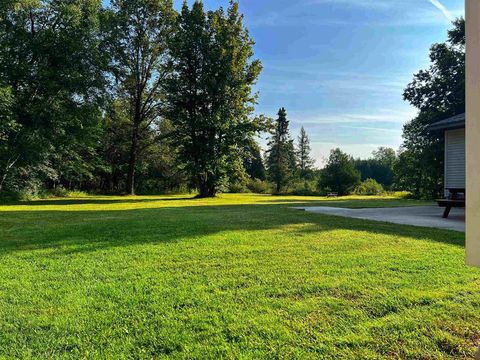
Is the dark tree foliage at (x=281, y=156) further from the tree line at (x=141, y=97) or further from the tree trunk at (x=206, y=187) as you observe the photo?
the tree trunk at (x=206, y=187)

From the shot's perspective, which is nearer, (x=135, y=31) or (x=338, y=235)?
(x=338, y=235)

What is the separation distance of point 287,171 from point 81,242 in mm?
34748

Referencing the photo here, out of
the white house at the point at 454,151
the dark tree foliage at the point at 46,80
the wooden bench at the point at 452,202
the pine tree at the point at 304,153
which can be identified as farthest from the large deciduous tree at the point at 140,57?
the pine tree at the point at 304,153

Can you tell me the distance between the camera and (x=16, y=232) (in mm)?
6355

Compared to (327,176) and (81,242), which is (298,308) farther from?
(327,176)

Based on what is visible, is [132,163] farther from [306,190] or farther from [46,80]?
[306,190]

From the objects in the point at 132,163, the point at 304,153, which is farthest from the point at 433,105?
the point at 304,153

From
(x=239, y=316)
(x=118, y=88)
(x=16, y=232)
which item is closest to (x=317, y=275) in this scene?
(x=239, y=316)

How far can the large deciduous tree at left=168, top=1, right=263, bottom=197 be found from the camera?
71.7 feet

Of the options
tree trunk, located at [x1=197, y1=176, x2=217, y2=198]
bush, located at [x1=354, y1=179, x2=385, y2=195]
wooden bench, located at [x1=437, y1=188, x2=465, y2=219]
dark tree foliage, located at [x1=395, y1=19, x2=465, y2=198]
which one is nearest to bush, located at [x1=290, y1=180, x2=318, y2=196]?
bush, located at [x1=354, y1=179, x2=385, y2=195]

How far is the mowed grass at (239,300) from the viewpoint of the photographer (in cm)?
206

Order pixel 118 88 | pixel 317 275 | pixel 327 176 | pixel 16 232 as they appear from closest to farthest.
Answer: pixel 317 275 < pixel 16 232 < pixel 118 88 < pixel 327 176

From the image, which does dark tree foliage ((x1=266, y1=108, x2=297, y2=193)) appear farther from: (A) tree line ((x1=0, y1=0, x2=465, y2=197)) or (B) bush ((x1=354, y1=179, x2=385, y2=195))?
(A) tree line ((x1=0, y1=0, x2=465, y2=197))

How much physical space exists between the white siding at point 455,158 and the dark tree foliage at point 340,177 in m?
19.9
